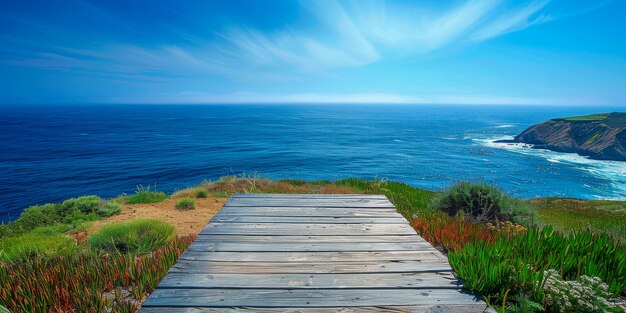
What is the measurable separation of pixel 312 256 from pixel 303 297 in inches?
34.6

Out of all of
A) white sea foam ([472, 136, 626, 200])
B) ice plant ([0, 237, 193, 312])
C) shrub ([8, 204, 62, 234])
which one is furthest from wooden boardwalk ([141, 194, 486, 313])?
white sea foam ([472, 136, 626, 200])

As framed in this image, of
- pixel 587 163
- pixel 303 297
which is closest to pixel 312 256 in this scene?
pixel 303 297

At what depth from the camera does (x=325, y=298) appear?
8.78 feet

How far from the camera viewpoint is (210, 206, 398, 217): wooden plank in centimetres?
523

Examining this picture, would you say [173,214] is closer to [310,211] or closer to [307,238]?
[310,211]

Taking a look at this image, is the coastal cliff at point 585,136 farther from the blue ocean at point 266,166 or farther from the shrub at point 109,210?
the shrub at point 109,210

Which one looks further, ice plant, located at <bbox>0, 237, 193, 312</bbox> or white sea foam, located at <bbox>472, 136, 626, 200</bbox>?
white sea foam, located at <bbox>472, 136, 626, 200</bbox>

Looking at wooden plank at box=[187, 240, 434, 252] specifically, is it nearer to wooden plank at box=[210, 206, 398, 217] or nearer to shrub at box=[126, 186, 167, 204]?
wooden plank at box=[210, 206, 398, 217]

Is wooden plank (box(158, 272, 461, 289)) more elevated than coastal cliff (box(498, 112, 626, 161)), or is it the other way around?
wooden plank (box(158, 272, 461, 289))

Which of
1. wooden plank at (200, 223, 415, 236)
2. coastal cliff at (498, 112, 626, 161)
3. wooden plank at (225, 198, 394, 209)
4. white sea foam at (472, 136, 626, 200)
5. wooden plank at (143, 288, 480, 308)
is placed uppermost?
wooden plank at (143, 288, 480, 308)

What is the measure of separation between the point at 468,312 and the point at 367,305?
2.73 ft

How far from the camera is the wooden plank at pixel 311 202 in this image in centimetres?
580

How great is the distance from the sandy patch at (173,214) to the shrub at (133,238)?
1.32 meters

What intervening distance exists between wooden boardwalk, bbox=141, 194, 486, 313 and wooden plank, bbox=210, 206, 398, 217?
124 mm
